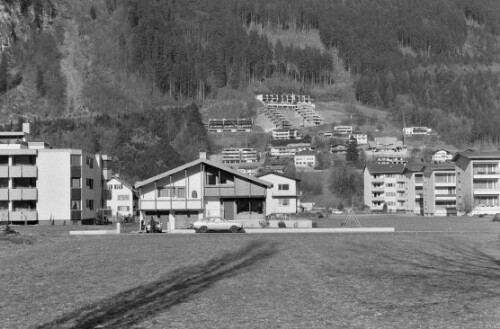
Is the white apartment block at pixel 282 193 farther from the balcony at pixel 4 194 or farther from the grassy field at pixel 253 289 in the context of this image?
the grassy field at pixel 253 289

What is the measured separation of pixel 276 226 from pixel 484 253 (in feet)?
111

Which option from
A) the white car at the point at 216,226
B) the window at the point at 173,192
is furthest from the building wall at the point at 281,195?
the white car at the point at 216,226

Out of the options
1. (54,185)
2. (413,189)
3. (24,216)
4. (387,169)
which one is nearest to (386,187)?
(387,169)

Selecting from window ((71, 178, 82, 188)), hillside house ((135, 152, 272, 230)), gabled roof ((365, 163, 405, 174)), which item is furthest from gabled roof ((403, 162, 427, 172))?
hillside house ((135, 152, 272, 230))

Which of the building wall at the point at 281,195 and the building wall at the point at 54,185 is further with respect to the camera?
the building wall at the point at 281,195

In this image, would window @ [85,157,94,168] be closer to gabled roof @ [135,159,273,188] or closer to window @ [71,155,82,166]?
window @ [71,155,82,166]

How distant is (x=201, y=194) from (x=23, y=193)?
84.3 ft

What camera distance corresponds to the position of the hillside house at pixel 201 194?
234ft

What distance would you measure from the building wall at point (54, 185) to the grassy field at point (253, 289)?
2209 inches

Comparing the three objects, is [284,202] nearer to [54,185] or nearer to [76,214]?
[76,214]

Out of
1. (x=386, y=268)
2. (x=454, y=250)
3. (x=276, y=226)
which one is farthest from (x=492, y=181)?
(x=386, y=268)

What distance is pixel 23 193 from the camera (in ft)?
282

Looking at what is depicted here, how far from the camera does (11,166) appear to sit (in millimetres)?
85625

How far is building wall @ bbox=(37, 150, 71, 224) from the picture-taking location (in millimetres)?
87312
